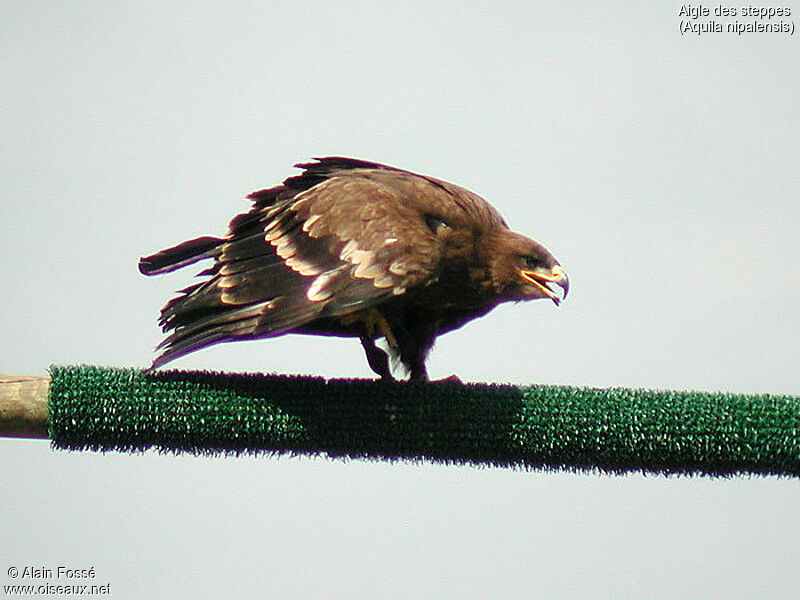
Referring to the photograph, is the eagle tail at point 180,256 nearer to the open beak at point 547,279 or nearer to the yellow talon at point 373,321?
the yellow talon at point 373,321

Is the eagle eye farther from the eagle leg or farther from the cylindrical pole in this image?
the cylindrical pole

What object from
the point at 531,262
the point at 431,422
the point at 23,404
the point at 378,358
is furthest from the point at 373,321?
the point at 23,404

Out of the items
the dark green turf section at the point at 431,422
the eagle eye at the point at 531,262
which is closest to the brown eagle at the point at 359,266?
the eagle eye at the point at 531,262

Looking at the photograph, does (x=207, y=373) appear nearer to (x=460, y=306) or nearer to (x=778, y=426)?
Answer: (x=460, y=306)

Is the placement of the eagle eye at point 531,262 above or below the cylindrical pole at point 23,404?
above

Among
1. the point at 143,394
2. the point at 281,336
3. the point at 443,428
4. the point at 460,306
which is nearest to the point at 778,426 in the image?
the point at 443,428

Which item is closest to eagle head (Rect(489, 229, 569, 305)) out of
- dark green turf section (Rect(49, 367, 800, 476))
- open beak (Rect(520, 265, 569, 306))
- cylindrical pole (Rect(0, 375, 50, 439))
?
open beak (Rect(520, 265, 569, 306))
